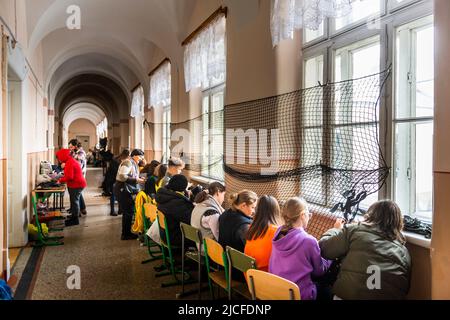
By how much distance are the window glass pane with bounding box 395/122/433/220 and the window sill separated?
0.77 feet

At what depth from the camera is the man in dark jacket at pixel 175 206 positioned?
3.38 m

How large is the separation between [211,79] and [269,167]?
1.85 metres

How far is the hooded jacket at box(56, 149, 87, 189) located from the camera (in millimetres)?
5762

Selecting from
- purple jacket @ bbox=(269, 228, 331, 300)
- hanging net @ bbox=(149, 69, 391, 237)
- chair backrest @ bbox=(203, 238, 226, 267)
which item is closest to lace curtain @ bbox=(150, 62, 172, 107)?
hanging net @ bbox=(149, 69, 391, 237)

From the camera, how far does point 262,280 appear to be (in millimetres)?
1830

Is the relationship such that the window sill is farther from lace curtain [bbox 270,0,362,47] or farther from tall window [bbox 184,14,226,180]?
tall window [bbox 184,14,226,180]

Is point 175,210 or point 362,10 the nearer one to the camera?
point 362,10

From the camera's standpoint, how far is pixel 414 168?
87.0 inches

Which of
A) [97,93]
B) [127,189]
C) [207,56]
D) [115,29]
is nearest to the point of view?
[207,56]

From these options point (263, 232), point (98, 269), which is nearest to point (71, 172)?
point (98, 269)

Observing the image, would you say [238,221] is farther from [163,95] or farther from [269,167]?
[163,95]

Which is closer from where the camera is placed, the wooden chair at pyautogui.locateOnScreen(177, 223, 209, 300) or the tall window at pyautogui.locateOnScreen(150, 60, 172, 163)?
the wooden chair at pyautogui.locateOnScreen(177, 223, 209, 300)
